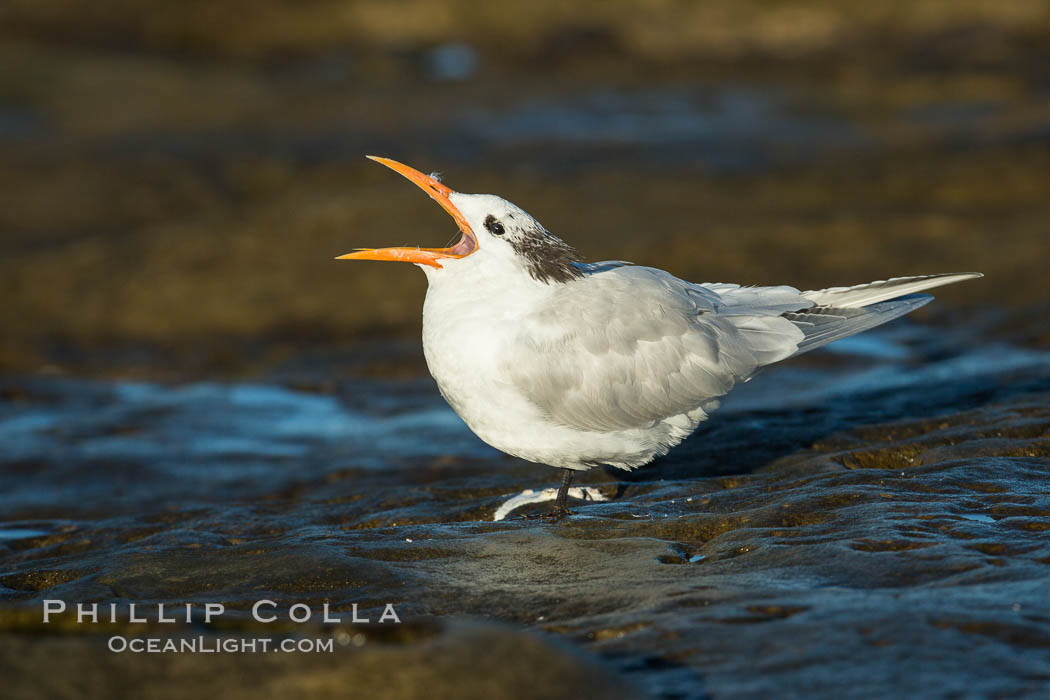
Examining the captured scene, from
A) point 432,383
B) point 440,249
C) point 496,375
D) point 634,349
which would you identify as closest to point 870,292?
point 634,349

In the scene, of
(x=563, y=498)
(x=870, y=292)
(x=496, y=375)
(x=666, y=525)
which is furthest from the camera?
(x=870, y=292)

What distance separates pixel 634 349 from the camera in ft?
19.1

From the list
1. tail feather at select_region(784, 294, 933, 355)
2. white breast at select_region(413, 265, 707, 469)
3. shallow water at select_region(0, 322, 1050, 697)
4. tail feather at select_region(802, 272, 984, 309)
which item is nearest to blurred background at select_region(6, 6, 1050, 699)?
shallow water at select_region(0, 322, 1050, 697)

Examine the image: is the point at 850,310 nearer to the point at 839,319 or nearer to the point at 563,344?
the point at 839,319

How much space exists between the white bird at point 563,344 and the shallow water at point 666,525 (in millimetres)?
381

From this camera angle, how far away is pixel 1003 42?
17.6 m

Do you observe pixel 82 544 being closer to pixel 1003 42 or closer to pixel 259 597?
pixel 259 597

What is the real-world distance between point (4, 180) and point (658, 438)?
36.7 ft

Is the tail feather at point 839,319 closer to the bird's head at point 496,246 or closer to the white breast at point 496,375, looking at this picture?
the white breast at point 496,375

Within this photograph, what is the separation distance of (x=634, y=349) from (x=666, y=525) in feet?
3.43

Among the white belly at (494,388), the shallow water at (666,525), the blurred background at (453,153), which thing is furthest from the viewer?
the blurred background at (453,153)

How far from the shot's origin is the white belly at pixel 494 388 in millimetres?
5480

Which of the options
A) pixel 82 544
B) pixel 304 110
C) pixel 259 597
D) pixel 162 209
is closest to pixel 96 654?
pixel 259 597

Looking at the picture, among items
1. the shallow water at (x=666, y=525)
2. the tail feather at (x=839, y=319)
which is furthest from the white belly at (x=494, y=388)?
the tail feather at (x=839, y=319)
